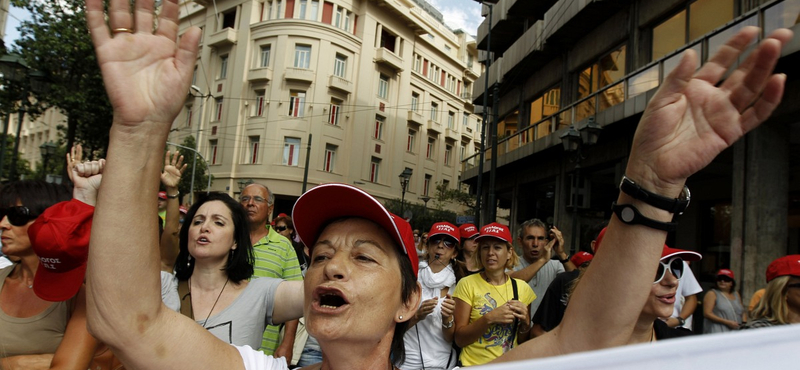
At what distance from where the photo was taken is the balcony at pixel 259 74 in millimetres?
33812

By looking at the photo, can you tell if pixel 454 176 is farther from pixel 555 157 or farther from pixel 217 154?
pixel 555 157

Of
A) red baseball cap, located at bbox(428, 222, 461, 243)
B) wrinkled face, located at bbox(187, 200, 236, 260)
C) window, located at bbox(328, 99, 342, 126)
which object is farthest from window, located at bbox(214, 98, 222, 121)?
wrinkled face, located at bbox(187, 200, 236, 260)

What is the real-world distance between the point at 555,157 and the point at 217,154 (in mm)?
25629

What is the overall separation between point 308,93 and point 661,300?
3319cm

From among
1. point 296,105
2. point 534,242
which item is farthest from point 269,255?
point 296,105

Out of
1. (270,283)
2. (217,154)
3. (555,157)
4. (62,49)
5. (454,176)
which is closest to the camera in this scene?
(270,283)

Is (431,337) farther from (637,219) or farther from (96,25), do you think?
(96,25)

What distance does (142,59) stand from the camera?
55.0 inches

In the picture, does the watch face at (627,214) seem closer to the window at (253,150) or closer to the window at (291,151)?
the window at (291,151)

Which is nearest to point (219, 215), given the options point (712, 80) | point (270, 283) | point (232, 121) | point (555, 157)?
point (270, 283)

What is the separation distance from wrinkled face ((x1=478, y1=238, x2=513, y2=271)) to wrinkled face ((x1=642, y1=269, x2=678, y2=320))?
1.52m

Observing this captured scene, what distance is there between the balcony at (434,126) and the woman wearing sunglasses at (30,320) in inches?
1545

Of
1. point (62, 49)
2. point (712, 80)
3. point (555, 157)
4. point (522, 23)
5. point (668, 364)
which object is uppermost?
point (522, 23)

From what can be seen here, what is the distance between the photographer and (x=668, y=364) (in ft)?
2.42
